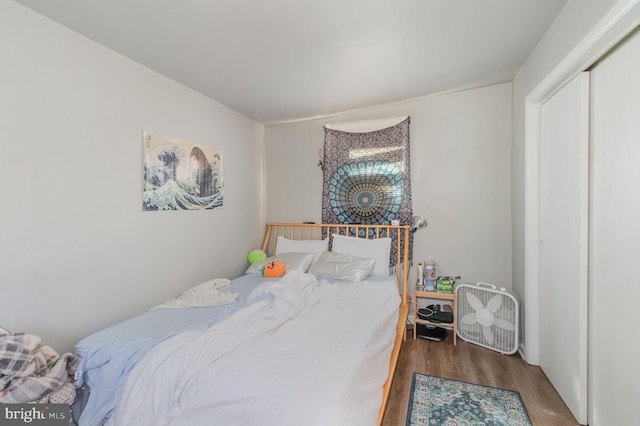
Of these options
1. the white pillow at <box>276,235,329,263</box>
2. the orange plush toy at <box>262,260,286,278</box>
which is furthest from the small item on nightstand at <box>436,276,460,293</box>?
the orange plush toy at <box>262,260,286,278</box>

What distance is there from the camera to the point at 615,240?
4.47 feet

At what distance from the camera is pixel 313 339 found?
58.4 inches

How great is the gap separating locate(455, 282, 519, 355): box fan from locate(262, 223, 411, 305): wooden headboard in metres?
0.55

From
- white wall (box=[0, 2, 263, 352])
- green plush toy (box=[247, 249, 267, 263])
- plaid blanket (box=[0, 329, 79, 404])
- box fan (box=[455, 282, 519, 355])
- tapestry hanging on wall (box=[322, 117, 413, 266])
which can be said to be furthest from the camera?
→ green plush toy (box=[247, 249, 267, 263])

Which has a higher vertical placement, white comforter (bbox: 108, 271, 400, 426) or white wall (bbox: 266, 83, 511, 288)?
white wall (bbox: 266, 83, 511, 288)

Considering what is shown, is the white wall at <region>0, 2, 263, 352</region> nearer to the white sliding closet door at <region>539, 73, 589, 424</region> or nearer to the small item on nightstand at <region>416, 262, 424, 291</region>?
the small item on nightstand at <region>416, 262, 424, 291</region>

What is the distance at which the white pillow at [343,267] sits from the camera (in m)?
2.65

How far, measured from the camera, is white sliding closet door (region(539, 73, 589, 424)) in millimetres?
1588

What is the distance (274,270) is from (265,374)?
160 centimetres

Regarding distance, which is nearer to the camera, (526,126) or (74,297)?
(74,297)

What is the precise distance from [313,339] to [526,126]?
7.77ft

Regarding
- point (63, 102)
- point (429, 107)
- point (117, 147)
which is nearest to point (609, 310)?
point (429, 107)

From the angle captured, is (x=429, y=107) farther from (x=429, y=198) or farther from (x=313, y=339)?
(x=313, y=339)

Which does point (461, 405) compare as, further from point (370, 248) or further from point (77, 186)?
point (77, 186)
